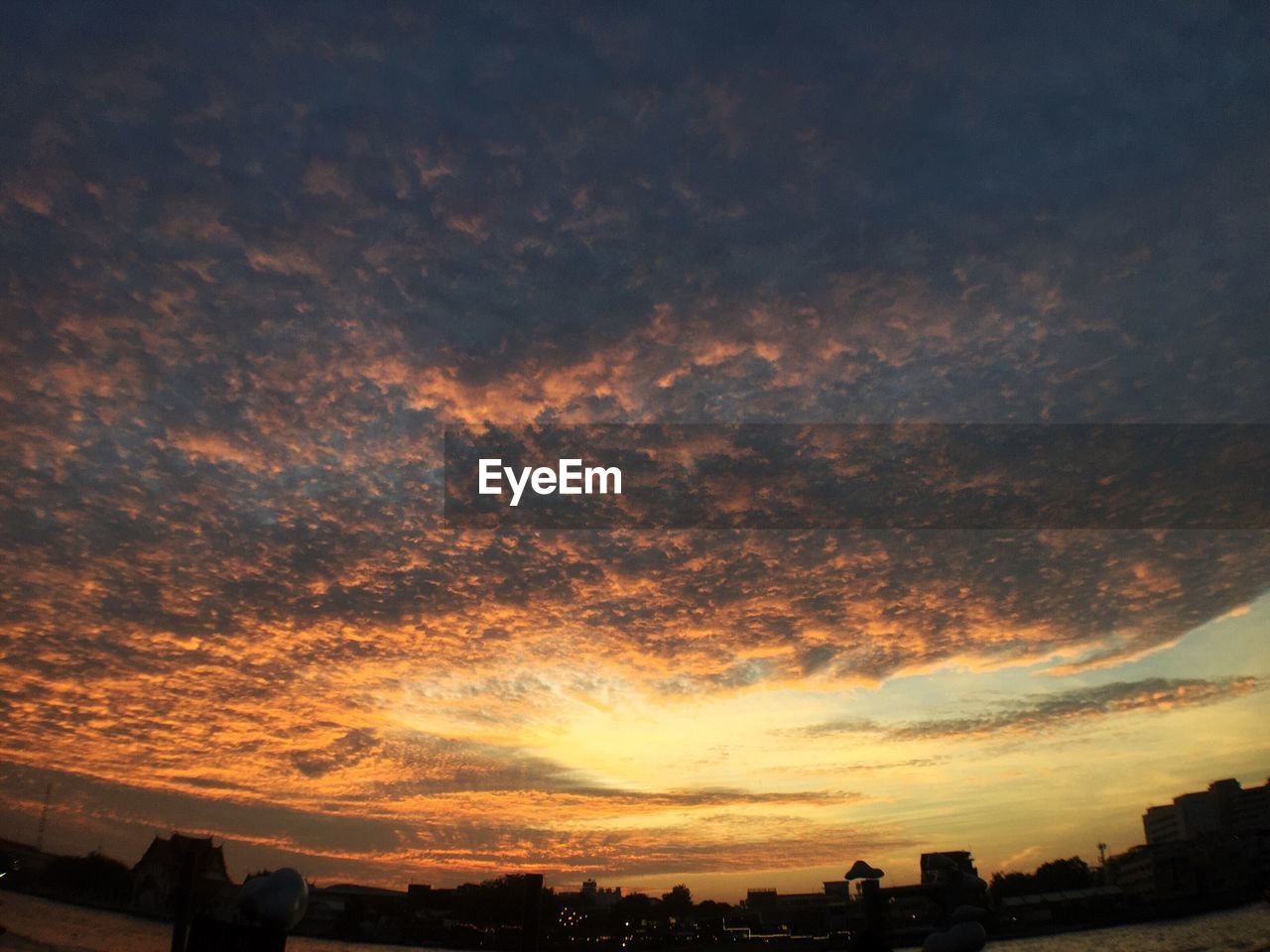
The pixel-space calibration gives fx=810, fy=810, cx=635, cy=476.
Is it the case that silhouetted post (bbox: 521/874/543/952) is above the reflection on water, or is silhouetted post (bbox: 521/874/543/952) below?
above

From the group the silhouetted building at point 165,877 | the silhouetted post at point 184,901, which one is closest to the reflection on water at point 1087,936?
the silhouetted building at point 165,877

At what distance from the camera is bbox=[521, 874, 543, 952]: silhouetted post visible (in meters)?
15.3

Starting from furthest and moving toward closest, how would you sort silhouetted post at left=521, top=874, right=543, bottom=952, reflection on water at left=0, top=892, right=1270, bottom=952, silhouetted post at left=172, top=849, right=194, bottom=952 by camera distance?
reflection on water at left=0, top=892, right=1270, bottom=952 → silhouetted post at left=172, top=849, right=194, bottom=952 → silhouetted post at left=521, top=874, right=543, bottom=952

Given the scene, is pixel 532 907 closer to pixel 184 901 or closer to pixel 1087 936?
pixel 184 901

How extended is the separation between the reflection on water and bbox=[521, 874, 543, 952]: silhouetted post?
65.4 m

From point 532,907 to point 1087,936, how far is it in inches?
5003

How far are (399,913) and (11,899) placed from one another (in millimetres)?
70398

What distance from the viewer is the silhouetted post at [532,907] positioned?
1530 cm

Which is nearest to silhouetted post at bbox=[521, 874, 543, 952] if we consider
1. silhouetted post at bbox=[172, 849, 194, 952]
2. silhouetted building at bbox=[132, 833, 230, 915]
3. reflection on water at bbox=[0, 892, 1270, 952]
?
silhouetted post at bbox=[172, 849, 194, 952]

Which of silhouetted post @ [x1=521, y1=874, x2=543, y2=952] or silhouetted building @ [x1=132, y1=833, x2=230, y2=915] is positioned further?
silhouetted building @ [x1=132, y1=833, x2=230, y2=915]

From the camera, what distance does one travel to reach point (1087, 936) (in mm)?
110688

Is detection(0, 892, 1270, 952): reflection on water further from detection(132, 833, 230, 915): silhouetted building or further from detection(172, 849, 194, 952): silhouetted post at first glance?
detection(172, 849, 194, 952): silhouetted post

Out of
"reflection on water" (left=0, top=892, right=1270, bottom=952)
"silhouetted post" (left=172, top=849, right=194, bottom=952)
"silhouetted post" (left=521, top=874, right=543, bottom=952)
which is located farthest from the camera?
"reflection on water" (left=0, top=892, right=1270, bottom=952)

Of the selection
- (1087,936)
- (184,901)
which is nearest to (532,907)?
(184,901)
